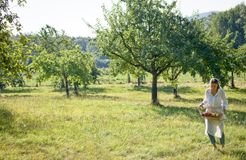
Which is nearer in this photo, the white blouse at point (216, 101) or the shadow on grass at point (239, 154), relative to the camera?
the shadow on grass at point (239, 154)

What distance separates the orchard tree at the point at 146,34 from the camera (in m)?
27.3

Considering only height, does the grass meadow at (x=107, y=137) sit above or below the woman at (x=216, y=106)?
below

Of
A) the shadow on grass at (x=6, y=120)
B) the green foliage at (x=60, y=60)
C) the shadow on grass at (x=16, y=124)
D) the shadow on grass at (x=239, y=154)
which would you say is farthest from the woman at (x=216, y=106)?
the green foliage at (x=60, y=60)

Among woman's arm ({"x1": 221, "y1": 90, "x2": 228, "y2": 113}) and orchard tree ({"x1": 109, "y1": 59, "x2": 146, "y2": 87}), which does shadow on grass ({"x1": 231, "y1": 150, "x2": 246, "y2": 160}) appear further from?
orchard tree ({"x1": 109, "y1": 59, "x2": 146, "y2": 87})

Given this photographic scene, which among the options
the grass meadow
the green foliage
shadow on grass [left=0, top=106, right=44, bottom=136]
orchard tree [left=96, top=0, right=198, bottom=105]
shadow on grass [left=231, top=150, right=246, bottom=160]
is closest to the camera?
shadow on grass [left=231, top=150, right=246, bottom=160]

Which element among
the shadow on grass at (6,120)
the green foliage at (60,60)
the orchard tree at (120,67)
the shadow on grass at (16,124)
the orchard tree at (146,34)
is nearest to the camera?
the shadow on grass at (16,124)

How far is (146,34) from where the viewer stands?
92.5ft

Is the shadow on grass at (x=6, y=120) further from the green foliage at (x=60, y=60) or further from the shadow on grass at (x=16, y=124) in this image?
the green foliage at (x=60, y=60)

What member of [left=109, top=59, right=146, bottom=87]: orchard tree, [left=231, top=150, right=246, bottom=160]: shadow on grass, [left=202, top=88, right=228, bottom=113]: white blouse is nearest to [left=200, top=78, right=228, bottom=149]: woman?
[left=202, top=88, right=228, bottom=113]: white blouse

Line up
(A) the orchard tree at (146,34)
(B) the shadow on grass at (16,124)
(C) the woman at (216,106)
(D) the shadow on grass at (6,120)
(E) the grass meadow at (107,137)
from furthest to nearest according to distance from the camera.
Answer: (A) the orchard tree at (146,34) < (D) the shadow on grass at (6,120) < (B) the shadow on grass at (16,124) < (C) the woman at (216,106) < (E) the grass meadow at (107,137)

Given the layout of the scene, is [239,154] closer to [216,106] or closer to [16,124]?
[216,106]

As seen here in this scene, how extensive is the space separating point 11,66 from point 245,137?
34.6ft

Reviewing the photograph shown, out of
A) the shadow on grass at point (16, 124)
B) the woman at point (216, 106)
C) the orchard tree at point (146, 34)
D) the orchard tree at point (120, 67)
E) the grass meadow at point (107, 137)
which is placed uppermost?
the orchard tree at point (146, 34)

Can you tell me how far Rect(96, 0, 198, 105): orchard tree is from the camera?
89.7ft
